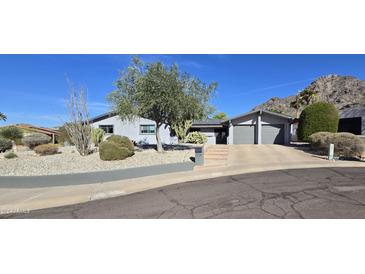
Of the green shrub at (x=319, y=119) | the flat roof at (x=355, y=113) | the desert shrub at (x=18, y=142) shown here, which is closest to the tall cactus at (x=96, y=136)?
the desert shrub at (x=18, y=142)

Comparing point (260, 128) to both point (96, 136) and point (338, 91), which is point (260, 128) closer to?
point (96, 136)

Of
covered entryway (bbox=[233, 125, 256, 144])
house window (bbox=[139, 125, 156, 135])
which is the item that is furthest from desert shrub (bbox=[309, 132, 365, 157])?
house window (bbox=[139, 125, 156, 135])

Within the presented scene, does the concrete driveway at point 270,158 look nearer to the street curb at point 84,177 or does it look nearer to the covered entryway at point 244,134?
the street curb at point 84,177

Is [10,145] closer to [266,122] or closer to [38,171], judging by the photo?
[38,171]

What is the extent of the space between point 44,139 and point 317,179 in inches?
894

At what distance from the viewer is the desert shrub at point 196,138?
2444 centimetres

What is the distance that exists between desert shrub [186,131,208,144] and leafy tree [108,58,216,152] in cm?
1068

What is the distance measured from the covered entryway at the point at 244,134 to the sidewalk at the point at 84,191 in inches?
513

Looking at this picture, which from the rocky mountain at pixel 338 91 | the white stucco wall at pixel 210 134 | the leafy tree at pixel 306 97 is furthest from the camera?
the rocky mountain at pixel 338 91

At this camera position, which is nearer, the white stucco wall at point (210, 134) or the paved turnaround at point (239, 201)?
the paved turnaround at point (239, 201)

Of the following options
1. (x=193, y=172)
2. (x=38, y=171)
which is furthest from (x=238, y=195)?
(x=38, y=171)

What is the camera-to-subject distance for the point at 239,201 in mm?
5348

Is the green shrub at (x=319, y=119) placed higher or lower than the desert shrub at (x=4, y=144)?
higher

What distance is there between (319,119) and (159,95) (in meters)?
15.2
